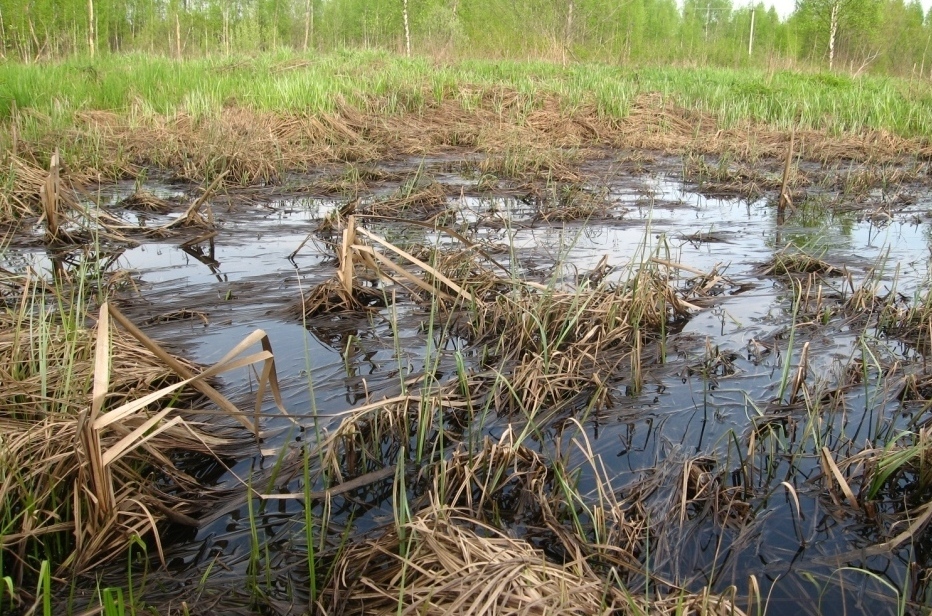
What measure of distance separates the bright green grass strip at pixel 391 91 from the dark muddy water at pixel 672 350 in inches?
144

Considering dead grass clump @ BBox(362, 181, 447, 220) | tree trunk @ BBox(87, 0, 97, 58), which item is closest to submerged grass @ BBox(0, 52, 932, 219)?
tree trunk @ BBox(87, 0, 97, 58)

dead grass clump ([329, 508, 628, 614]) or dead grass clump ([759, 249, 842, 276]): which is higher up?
dead grass clump ([759, 249, 842, 276])

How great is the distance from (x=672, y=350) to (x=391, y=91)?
895 cm

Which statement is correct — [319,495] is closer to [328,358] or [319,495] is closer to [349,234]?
[328,358]

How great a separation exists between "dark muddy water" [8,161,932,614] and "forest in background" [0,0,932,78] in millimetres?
9290

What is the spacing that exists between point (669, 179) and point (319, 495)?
7.25m

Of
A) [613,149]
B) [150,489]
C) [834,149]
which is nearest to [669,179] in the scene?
[613,149]

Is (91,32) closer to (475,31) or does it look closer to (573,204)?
(573,204)

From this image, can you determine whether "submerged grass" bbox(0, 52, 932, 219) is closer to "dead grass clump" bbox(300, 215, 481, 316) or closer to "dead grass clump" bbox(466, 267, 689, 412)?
"dead grass clump" bbox(300, 215, 481, 316)

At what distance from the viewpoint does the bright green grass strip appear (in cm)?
978

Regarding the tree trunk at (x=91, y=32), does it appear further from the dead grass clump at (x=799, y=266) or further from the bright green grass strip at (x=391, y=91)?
the dead grass clump at (x=799, y=266)

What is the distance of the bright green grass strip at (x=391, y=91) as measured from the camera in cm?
978

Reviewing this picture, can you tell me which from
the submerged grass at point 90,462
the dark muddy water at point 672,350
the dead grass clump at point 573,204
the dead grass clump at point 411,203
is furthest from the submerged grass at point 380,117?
the submerged grass at point 90,462

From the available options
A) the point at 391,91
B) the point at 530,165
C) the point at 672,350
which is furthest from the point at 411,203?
the point at 391,91
